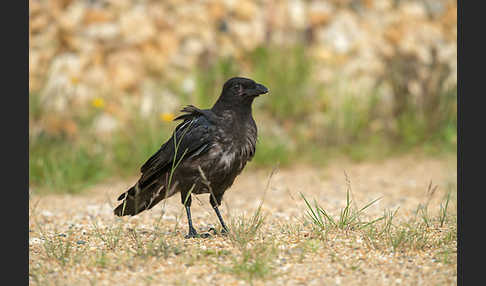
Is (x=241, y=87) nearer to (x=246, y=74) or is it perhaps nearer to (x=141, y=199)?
(x=141, y=199)

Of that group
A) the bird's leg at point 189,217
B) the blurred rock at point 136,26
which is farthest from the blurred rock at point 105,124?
the bird's leg at point 189,217

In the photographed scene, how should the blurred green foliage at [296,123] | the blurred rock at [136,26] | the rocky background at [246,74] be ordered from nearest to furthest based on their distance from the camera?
the blurred green foliage at [296,123] < the rocky background at [246,74] < the blurred rock at [136,26]

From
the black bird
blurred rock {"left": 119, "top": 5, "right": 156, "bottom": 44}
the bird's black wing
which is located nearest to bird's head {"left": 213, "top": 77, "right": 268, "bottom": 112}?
the black bird

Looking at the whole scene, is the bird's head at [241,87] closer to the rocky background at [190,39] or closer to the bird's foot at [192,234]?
the bird's foot at [192,234]

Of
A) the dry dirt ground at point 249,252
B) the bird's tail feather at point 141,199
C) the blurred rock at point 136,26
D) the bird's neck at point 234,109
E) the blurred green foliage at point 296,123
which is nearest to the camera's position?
the dry dirt ground at point 249,252

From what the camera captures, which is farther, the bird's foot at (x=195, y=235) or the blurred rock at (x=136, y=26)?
the blurred rock at (x=136, y=26)

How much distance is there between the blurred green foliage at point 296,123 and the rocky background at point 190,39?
0.42 m

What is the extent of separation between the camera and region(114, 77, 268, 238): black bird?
482cm

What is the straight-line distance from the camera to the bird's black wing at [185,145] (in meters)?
4.84

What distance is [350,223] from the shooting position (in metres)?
4.73

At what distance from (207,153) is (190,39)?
18.6 feet

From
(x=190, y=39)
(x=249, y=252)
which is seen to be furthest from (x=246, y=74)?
(x=249, y=252)

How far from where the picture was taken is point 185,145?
192 inches

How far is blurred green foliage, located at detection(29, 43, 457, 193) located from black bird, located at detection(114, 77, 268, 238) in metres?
2.95
